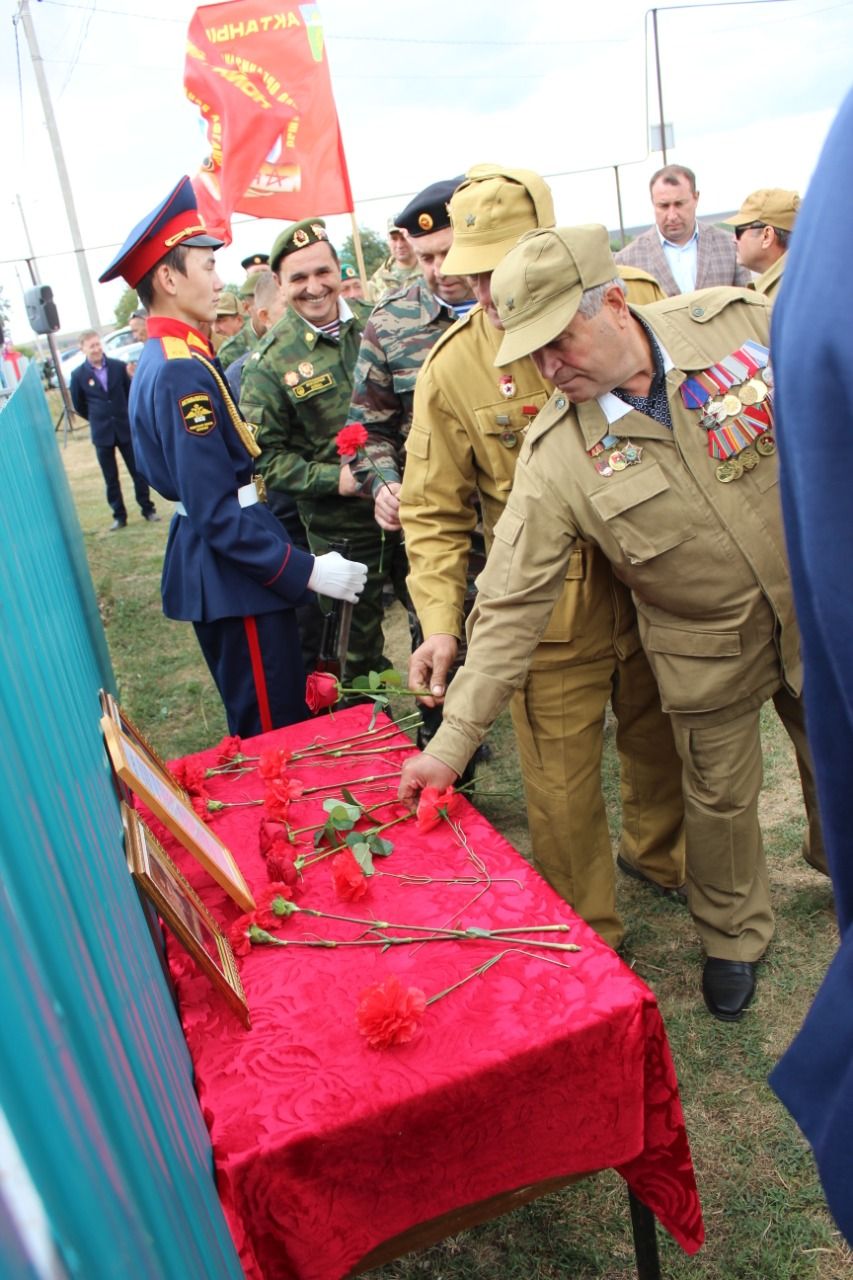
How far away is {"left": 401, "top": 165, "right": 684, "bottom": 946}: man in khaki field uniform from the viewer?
2.64 m

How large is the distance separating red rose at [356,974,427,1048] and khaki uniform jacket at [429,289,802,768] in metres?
0.73

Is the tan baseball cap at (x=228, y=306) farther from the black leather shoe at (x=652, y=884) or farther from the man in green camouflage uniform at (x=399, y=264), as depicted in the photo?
the black leather shoe at (x=652, y=884)

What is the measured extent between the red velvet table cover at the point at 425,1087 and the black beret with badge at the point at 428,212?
92.3 inches

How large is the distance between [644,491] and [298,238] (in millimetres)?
2380

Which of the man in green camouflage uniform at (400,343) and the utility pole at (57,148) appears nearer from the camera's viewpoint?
the man in green camouflage uniform at (400,343)

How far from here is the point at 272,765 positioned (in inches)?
90.2

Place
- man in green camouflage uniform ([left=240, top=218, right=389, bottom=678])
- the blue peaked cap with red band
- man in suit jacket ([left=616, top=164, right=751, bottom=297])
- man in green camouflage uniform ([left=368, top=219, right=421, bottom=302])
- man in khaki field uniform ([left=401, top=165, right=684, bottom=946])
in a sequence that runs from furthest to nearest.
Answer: man in green camouflage uniform ([left=368, top=219, right=421, bottom=302]) → man in suit jacket ([left=616, top=164, right=751, bottom=297]) → man in green camouflage uniform ([left=240, top=218, right=389, bottom=678]) → the blue peaked cap with red band → man in khaki field uniform ([left=401, top=165, right=684, bottom=946])

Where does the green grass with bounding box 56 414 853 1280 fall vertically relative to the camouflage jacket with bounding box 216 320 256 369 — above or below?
below

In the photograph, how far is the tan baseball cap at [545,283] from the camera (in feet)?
6.82

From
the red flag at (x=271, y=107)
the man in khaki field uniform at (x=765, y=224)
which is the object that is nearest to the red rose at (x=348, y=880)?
the man in khaki field uniform at (x=765, y=224)

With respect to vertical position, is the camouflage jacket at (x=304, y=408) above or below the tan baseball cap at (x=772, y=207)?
below

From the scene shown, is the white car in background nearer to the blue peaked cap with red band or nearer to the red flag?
the red flag

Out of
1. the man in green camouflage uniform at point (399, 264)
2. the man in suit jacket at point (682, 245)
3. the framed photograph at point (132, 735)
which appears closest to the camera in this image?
the framed photograph at point (132, 735)

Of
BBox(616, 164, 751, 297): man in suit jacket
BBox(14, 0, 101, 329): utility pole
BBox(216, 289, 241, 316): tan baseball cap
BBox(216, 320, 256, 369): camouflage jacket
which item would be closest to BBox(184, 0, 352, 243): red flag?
BBox(216, 320, 256, 369): camouflage jacket
